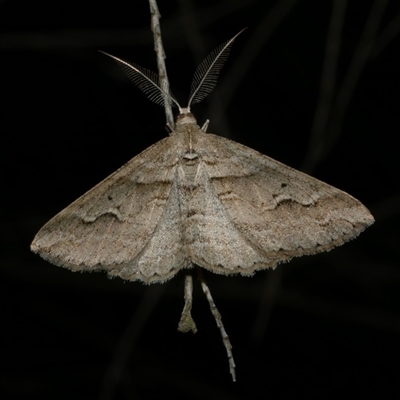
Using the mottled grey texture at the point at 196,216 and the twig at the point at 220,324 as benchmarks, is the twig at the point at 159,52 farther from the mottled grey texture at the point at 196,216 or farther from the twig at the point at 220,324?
the twig at the point at 220,324

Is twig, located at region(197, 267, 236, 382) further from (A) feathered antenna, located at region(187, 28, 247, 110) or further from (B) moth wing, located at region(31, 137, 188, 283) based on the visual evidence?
(A) feathered antenna, located at region(187, 28, 247, 110)

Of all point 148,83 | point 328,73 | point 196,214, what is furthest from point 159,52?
point 328,73

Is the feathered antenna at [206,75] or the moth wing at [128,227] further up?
the feathered antenna at [206,75]

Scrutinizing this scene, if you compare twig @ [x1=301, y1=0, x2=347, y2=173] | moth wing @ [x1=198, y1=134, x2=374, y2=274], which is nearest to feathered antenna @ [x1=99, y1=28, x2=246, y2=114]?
moth wing @ [x1=198, y1=134, x2=374, y2=274]

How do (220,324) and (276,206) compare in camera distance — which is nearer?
(220,324)

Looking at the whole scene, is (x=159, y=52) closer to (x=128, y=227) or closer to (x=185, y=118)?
(x=185, y=118)

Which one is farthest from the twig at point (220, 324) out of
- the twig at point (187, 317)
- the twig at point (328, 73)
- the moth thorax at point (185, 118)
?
the twig at point (328, 73)

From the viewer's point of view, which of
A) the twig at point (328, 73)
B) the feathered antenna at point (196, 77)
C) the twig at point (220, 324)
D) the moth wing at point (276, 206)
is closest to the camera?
the twig at point (220, 324)

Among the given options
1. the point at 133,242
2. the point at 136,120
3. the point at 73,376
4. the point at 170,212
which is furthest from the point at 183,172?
the point at 73,376
